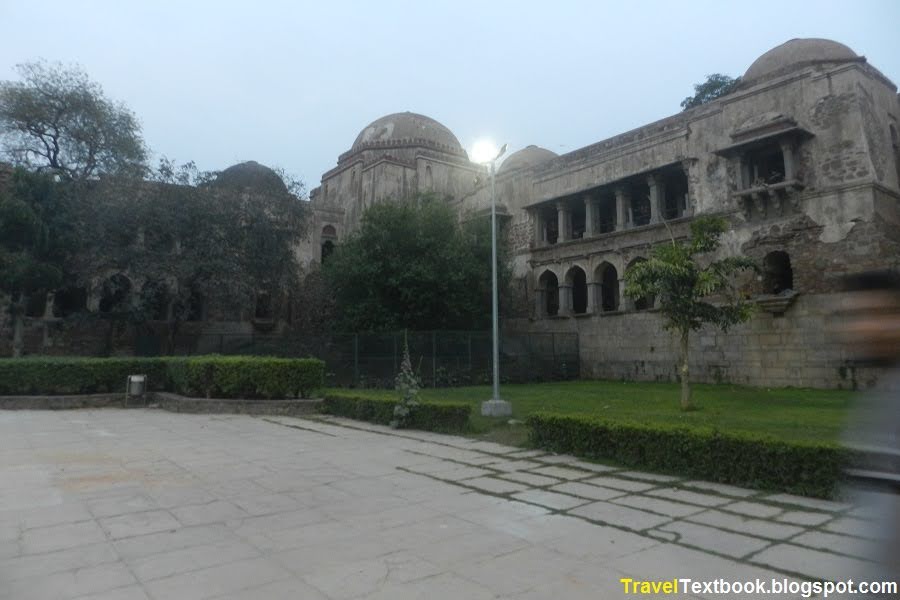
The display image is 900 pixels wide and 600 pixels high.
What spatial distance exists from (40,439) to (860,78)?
23.7 meters

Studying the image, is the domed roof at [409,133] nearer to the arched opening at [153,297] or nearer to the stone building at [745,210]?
the stone building at [745,210]

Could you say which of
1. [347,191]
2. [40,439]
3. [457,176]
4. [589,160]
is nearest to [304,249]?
[347,191]

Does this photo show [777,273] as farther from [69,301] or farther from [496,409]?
[69,301]

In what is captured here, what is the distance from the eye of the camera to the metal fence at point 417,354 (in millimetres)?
21391

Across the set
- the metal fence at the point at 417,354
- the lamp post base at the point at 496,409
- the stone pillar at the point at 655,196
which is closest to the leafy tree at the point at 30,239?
the metal fence at the point at 417,354

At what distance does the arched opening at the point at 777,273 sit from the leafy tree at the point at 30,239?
26239mm

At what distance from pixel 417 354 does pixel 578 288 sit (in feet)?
31.5

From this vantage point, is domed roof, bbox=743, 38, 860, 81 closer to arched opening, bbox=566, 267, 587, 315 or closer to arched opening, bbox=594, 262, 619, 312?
arched opening, bbox=594, 262, 619, 312

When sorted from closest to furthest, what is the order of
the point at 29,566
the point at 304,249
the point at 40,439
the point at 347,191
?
1. the point at 29,566
2. the point at 40,439
3. the point at 304,249
4. the point at 347,191

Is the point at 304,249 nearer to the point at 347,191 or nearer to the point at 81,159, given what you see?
the point at 347,191

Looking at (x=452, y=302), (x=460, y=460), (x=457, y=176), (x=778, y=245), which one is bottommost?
(x=460, y=460)

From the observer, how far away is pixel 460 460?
836 cm

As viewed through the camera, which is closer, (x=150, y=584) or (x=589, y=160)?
(x=150, y=584)

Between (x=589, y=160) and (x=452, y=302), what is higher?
(x=589, y=160)
